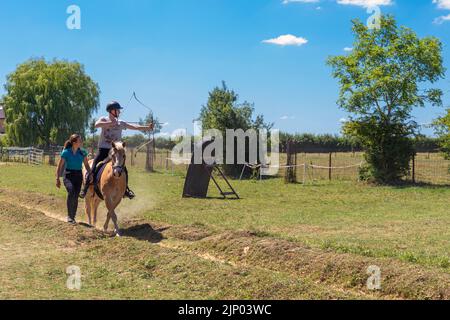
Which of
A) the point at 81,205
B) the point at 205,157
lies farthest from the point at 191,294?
the point at 205,157

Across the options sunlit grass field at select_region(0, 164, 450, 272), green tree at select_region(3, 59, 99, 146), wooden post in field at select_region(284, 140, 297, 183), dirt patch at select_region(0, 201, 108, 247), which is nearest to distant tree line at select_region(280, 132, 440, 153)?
green tree at select_region(3, 59, 99, 146)

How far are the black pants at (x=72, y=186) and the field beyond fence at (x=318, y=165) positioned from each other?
7.19 meters

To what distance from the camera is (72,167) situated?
13250 mm

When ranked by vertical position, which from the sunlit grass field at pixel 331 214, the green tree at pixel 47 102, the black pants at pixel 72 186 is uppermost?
the green tree at pixel 47 102

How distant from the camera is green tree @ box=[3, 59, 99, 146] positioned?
62.0 m

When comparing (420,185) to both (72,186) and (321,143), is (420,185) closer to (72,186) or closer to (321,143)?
(72,186)

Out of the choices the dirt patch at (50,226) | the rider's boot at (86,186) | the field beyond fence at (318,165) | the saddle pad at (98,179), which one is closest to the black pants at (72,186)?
the rider's boot at (86,186)

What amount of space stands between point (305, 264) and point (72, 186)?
6.95 meters

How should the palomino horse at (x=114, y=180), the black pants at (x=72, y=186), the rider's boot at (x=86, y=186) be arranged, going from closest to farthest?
the palomino horse at (x=114, y=180), the rider's boot at (x=86, y=186), the black pants at (x=72, y=186)

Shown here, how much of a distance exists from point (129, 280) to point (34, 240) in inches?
174

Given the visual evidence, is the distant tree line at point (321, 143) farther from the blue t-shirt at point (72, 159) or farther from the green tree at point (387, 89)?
the blue t-shirt at point (72, 159)

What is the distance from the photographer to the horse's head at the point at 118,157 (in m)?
11.5

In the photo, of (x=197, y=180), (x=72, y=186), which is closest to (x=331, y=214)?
(x=197, y=180)

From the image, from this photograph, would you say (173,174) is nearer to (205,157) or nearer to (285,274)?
(205,157)
